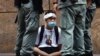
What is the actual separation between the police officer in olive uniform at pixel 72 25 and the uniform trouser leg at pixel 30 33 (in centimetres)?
47

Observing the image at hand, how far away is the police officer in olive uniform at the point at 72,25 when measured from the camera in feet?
20.2

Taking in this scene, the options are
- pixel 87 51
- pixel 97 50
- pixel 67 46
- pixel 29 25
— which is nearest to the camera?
pixel 67 46

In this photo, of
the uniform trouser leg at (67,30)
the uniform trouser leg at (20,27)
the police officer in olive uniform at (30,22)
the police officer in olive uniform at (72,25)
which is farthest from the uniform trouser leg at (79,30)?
the uniform trouser leg at (20,27)

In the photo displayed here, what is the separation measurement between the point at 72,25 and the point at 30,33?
70cm

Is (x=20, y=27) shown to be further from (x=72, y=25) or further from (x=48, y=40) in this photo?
(x=72, y=25)

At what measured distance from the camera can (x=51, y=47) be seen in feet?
23.8

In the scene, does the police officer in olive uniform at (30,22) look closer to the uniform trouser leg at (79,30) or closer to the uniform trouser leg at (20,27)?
the uniform trouser leg at (20,27)

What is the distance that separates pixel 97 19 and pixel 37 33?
3.30m

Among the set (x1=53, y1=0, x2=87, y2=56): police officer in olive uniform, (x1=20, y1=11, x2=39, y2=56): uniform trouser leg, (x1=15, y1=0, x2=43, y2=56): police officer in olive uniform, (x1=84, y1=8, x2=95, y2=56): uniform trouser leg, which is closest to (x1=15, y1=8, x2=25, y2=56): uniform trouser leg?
(x1=15, y1=0, x2=43, y2=56): police officer in olive uniform

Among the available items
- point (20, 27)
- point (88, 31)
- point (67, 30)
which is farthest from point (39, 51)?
point (67, 30)

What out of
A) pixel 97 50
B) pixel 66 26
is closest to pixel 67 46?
pixel 66 26

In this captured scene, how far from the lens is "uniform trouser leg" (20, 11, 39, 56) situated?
6.54 meters

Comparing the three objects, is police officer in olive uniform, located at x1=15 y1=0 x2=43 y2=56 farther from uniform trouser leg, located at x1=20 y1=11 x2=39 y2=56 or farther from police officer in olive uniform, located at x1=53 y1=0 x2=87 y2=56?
police officer in olive uniform, located at x1=53 y1=0 x2=87 y2=56

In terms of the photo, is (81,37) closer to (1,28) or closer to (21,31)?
(21,31)
